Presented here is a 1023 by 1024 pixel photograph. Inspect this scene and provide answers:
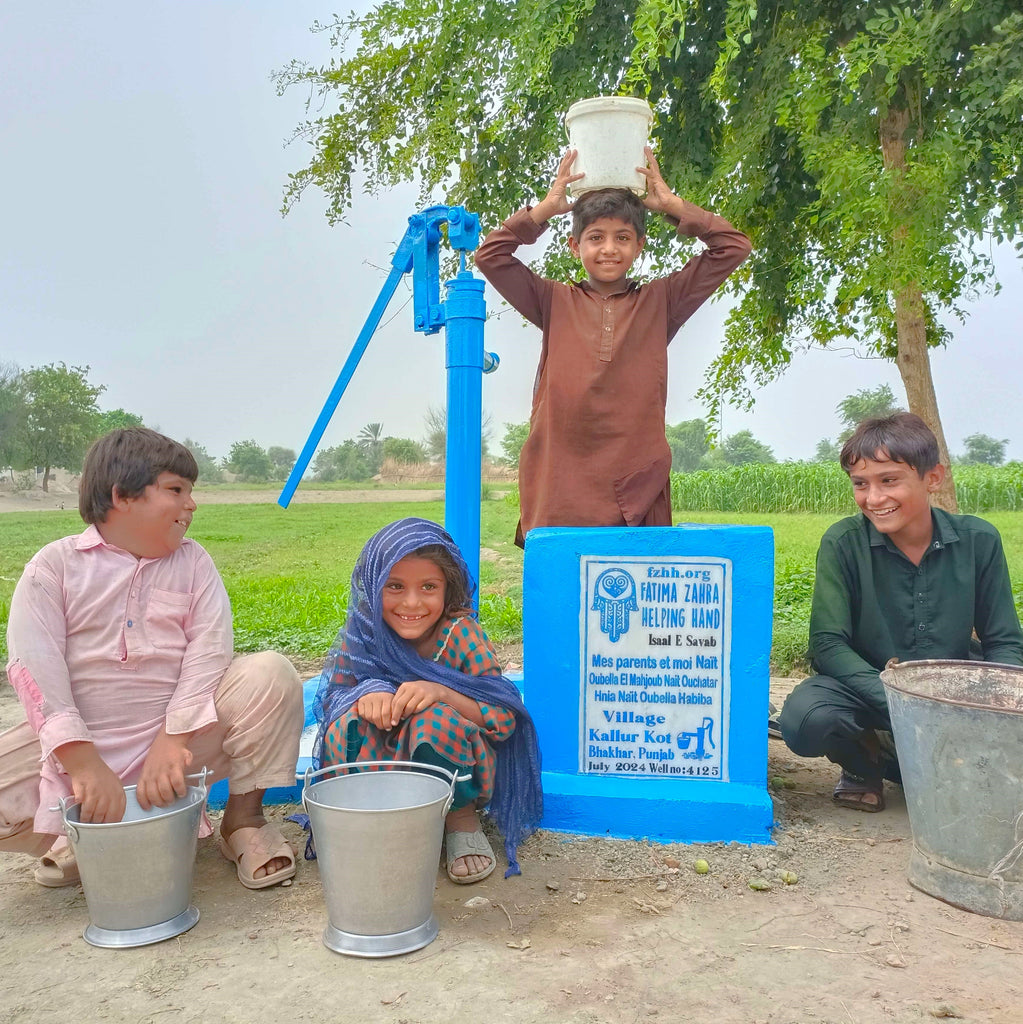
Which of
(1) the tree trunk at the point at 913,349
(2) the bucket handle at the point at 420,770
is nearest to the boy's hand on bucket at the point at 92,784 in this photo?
(2) the bucket handle at the point at 420,770

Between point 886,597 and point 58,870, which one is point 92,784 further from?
point 886,597

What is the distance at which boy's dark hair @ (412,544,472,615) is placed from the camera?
6.88ft

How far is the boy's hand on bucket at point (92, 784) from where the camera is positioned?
176 cm

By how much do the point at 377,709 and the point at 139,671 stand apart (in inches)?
22.1

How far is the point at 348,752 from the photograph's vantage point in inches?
79.0

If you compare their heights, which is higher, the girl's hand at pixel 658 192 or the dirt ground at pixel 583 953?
the girl's hand at pixel 658 192

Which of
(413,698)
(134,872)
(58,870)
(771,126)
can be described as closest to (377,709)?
(413,698)

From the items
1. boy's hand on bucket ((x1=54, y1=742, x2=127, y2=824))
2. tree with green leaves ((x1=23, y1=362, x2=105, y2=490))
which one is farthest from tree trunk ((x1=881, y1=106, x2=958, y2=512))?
tree with green leaves ((x1=23, y1=362, x2=105, y2=490))

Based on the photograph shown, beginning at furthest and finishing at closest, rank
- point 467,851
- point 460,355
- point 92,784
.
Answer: point 460,355, point 467,851, point 92,784

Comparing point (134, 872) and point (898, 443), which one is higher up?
point (898, 443)

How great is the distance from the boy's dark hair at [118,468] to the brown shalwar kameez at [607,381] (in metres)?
1.05

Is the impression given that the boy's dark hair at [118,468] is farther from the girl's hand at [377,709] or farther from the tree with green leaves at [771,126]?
the tree with green leaves at [771,126]

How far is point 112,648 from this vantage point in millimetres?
1975

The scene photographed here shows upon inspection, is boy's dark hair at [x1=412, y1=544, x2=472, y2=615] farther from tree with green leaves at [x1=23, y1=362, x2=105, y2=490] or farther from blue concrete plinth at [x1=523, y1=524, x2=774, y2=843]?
tree with green leaves at [x1=23, y1=362, x2=105, y2=490]
